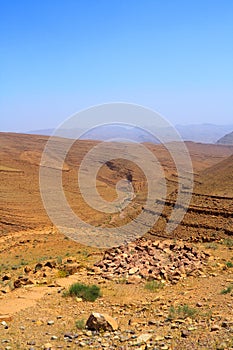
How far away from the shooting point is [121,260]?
11.3m

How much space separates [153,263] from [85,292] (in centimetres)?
262

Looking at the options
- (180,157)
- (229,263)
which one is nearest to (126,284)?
(229,263)

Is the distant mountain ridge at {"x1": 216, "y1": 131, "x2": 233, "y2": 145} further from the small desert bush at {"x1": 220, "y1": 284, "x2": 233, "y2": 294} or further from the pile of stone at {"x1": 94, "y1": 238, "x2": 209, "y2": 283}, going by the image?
the small desert bush at {"x1": 220, "y1": 284, "x2": 233, "y2": 294}

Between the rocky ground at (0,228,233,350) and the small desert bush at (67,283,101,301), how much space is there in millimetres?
158

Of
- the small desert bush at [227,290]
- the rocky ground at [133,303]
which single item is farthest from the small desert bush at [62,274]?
the small desert bush at [227,290]

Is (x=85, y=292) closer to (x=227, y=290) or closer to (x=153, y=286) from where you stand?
(x=153, y=286)

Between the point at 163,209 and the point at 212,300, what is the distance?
17.2 m

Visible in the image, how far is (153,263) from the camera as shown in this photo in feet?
35.4

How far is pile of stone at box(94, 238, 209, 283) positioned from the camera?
1018 cm

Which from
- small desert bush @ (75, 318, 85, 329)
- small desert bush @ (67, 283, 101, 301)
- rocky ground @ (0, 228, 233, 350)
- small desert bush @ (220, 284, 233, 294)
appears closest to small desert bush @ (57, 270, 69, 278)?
rocky ground @ (0, 228, 233, 350)

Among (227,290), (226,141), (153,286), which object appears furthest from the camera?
(226,141)

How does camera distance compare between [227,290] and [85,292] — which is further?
[85,292]

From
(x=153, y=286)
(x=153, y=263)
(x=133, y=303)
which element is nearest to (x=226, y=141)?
(x=153, y=263)

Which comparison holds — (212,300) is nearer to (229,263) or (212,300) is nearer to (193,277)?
(193,277)
